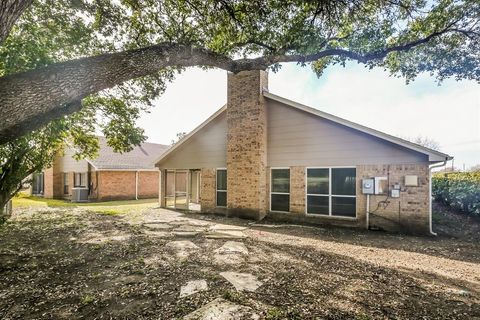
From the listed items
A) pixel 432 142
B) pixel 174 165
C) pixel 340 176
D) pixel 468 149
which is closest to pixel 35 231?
pixel 174 165

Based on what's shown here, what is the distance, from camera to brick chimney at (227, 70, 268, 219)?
11195 millimetres

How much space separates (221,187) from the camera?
1284 centimetres

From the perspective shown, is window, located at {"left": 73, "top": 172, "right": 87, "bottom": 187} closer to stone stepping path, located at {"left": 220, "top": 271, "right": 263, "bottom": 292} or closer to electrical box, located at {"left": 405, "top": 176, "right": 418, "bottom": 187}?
stone stepping path, located at {"left": 220, "top": 271, "right": 263, "bottom": 292}

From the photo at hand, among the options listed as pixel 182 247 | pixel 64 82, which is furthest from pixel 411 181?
pixel 64 82

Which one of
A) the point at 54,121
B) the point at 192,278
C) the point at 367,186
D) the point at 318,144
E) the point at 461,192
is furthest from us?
the point at 318,144

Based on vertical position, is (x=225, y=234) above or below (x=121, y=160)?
below

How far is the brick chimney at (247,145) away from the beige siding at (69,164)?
15.0 m

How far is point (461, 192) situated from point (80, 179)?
25.4 meters

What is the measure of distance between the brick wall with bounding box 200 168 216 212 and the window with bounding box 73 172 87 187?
13.3 metres

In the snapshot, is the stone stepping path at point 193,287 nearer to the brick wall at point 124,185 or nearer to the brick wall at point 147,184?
the brick wall at point 124,185

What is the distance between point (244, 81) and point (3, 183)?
396 inches

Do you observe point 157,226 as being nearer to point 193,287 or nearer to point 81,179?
point 193,287

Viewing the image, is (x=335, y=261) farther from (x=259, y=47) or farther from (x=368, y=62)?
(x=259, y=47)

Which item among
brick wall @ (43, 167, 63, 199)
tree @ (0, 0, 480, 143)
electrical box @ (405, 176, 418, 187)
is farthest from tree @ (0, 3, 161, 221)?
brick wall @ (43, 167, 63, 199)
